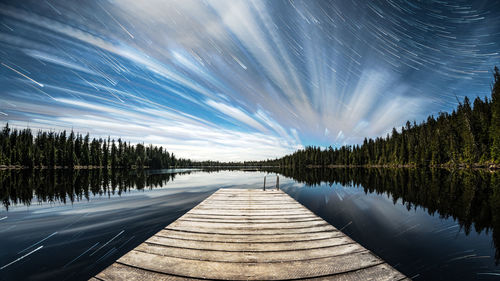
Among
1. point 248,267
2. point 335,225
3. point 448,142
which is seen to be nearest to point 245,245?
point 248,267

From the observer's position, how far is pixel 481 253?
775 cm

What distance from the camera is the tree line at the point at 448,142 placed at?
63.3 m

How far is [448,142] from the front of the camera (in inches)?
3169

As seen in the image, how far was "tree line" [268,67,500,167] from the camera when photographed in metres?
63.3

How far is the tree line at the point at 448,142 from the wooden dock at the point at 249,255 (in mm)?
84176

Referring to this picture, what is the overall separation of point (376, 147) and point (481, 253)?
146940 mm

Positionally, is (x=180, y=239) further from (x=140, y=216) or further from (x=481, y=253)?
(x=481, y=253)

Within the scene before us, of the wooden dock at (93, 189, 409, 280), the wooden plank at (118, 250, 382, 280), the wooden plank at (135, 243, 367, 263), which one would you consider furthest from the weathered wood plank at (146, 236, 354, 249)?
the wooden plank at (118, 250, 382, 280)

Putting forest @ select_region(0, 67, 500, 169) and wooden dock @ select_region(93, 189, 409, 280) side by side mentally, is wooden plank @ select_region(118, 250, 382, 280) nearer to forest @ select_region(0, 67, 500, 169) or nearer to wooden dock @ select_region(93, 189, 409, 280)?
wooden dock @ select_region(93, 189, 409, 280)

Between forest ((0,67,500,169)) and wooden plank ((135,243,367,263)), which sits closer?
wooden plank ((135,243,367,263))

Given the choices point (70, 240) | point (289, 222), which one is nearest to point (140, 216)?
point (70, 240)

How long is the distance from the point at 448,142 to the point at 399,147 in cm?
2859

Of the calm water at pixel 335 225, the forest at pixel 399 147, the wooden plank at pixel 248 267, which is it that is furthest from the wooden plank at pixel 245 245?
the forest at pixel 399 147

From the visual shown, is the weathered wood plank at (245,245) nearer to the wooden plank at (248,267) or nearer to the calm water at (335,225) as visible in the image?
the wooden plank at (248,267)
